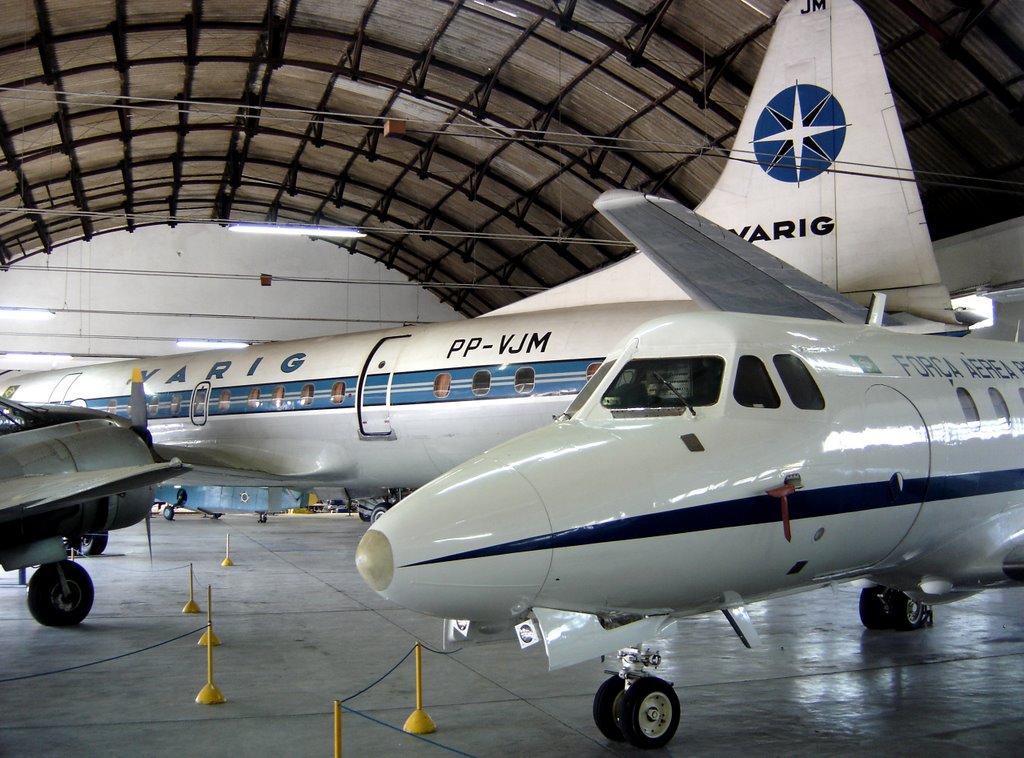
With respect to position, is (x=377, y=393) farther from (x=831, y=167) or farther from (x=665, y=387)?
(x=665, y=387)

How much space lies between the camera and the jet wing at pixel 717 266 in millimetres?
12109

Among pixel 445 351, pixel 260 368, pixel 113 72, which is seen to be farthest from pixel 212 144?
pixel 445 351

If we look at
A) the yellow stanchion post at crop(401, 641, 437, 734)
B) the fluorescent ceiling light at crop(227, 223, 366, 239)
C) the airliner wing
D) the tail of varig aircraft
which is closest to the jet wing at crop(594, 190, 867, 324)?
the tail of varig aircraft

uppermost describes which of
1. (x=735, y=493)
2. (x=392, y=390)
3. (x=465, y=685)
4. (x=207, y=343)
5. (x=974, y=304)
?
(x=207, y=343)

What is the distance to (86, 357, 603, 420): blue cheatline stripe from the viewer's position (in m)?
15.8

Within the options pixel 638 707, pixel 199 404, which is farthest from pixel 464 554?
pixel 199 404

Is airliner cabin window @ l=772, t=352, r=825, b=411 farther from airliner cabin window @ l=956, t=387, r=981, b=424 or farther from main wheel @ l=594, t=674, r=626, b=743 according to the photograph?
main wheel @ l=594, t=674, r=626, b=743

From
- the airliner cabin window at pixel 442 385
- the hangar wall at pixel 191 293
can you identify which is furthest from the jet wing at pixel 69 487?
the hangar wall at pixel 191 293

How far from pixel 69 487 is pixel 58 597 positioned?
2.30 m

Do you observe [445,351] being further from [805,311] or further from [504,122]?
[504,122]

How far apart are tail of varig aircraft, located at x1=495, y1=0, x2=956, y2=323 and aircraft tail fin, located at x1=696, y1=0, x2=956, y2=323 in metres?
0.01

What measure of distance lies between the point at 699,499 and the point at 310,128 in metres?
30.6

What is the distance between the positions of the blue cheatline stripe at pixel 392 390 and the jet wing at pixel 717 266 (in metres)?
2.96

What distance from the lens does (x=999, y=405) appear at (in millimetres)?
8672
